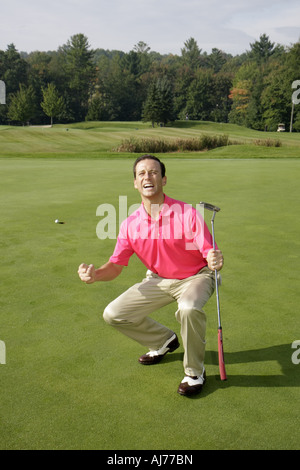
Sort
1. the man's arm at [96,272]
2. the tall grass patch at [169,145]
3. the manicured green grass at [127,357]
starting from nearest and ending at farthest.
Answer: the manicured green grass at [127,357], the man's arm at [96,272], the tall grass patch at [169,145]

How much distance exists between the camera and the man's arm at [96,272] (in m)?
3.83

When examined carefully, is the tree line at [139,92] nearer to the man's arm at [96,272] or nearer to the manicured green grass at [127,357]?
the manicured green grass at [127,357]

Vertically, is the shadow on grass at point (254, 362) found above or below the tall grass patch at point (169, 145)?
below

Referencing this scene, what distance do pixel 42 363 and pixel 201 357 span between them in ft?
4.19

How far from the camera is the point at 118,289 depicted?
536cm

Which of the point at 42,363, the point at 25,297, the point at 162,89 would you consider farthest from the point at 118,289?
the point at 162,89

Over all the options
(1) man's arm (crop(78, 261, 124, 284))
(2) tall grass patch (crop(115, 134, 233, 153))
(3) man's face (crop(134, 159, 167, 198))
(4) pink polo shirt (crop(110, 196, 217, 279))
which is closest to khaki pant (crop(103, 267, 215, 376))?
(4) pink polo shirt (crop(110, 196, 217, 279))

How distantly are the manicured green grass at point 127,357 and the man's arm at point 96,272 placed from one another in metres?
0.56

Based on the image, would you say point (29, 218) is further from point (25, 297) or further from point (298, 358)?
point (298, 358)

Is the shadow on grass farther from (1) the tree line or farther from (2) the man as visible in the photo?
(1) the tree line

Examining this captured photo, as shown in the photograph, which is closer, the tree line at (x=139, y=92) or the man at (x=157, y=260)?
the man at (x=157, y=260)

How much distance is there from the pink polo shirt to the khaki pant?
108mm

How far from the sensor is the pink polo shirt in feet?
12.8

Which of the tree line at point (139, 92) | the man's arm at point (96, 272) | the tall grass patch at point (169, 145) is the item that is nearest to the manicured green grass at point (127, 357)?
the man's arm at point (96, 272)
